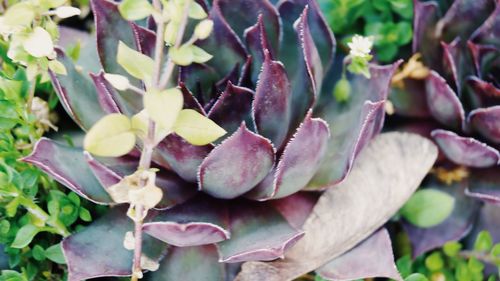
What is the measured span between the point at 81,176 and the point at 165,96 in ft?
0.69

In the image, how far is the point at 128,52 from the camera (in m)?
0.59

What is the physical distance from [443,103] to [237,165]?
0.93 ft

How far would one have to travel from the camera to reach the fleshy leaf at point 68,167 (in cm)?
67

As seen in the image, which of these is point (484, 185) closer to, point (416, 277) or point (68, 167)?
point (416, 277)

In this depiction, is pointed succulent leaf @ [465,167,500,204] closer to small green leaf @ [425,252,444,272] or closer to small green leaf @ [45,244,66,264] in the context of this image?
small green leaf @ [425,252,444,272]

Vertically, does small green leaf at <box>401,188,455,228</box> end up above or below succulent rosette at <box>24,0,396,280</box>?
below

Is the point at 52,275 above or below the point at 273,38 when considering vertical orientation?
below

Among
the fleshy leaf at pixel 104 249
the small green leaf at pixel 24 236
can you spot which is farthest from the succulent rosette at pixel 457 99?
the small green leaf at pixel 24 236

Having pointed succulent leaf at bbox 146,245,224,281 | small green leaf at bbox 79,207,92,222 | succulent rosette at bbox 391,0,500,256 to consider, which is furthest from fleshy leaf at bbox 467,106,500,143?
small green leaf at bbox 79,207,92,222

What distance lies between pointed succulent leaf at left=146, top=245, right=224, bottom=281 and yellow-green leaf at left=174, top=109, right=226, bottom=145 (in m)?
0.18

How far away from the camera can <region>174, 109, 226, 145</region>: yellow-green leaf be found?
58 cm

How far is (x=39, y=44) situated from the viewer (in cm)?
62

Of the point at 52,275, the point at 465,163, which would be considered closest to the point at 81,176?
the point at 52,275

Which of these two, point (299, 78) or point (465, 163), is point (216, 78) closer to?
point (299, 78)
